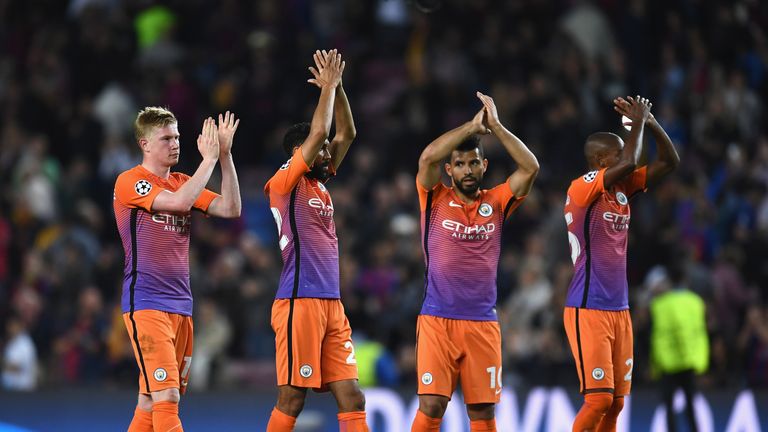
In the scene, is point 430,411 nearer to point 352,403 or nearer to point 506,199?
point 352,403

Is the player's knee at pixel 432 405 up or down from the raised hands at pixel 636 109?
down

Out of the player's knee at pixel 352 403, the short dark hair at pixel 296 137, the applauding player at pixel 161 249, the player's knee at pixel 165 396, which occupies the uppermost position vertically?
the short dark hair at pixel 296 137

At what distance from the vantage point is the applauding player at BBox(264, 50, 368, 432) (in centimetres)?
895

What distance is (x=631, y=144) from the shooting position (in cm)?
959

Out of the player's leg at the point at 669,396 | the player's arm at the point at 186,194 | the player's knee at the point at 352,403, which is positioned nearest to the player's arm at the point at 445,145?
the player's arm at the point at 186,194

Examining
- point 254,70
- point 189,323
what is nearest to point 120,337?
point 254,70

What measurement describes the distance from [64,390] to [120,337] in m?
1.14

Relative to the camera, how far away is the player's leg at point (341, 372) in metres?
8.96

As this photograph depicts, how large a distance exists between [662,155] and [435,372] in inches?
95.5

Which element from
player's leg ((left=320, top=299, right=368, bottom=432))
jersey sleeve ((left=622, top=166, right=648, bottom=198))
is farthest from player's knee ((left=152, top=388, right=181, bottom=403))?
jersey sleeve ((left=622, top=166, right=648, bottom=198))

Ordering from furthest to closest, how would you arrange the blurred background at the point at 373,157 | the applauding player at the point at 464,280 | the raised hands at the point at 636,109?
the blurred background at the point at 373,157, the raised hands at the point at 636,109, the applauding player at the point at 464,280

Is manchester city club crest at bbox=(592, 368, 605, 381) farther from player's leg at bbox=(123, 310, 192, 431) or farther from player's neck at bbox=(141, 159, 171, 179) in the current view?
player's neck at bbox=(141, 159, 171, 179)

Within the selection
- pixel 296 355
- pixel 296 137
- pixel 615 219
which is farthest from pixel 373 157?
pixel 296 355

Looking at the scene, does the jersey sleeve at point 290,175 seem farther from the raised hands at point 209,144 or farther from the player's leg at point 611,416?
the player's leg at point 611,416
